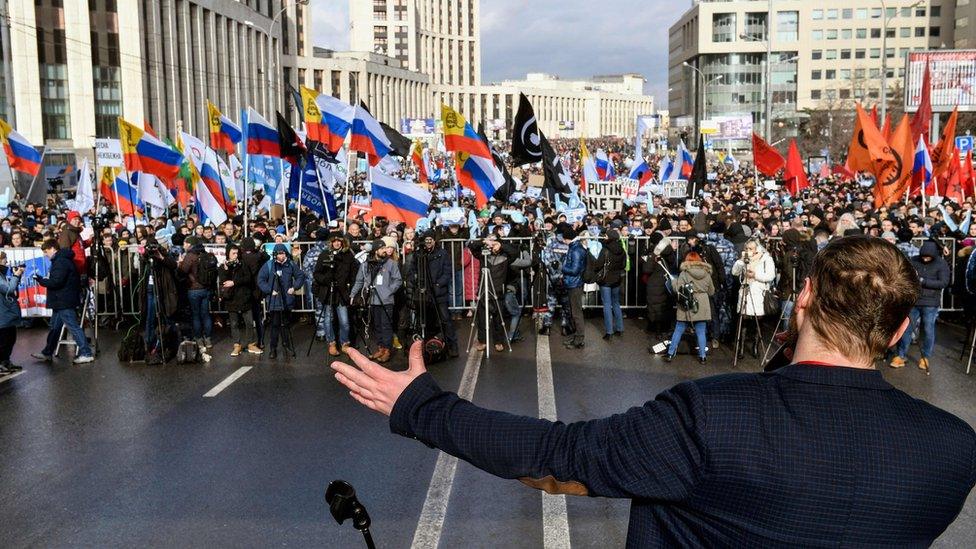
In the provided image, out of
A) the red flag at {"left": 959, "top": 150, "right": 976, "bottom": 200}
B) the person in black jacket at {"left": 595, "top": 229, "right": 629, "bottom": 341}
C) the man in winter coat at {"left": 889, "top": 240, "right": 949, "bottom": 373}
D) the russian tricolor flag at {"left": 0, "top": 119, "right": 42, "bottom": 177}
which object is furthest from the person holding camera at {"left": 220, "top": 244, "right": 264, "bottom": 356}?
the red flag at {"left": 959, "top": 150, "right": 976, "bottom": 200}

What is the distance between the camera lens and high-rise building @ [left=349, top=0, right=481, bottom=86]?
15412cm

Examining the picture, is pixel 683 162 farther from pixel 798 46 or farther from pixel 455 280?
pixel 798 46

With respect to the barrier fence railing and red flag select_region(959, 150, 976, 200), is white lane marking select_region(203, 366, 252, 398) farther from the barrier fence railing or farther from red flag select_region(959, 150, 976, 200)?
red flag select_region(959, 150, 976, 200)

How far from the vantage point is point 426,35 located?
170 metres

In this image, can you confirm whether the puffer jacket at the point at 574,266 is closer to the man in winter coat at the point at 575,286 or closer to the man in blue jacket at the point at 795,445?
the man in winter coat at the point at 575,286

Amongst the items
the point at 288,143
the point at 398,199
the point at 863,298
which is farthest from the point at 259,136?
the point at 863,298

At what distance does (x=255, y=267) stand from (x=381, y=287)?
201 cm

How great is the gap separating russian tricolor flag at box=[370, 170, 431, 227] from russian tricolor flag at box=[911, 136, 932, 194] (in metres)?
11.6

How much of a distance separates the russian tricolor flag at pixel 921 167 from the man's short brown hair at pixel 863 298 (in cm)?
1936

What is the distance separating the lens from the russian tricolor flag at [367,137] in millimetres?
15852

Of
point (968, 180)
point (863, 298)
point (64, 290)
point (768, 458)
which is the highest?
point (968, 180)

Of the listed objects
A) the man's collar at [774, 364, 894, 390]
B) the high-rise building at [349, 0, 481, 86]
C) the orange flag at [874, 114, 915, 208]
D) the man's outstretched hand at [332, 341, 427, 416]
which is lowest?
the man's outstretched hand at [332, 341, 427, 416]

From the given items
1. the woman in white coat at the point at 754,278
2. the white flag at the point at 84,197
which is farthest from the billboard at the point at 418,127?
the woman in white coat at the point at 754,278

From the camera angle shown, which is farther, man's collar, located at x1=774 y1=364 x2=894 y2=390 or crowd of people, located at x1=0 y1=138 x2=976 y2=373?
crowd of people, located at x1=0 y1=138 x2=976 y2=373
